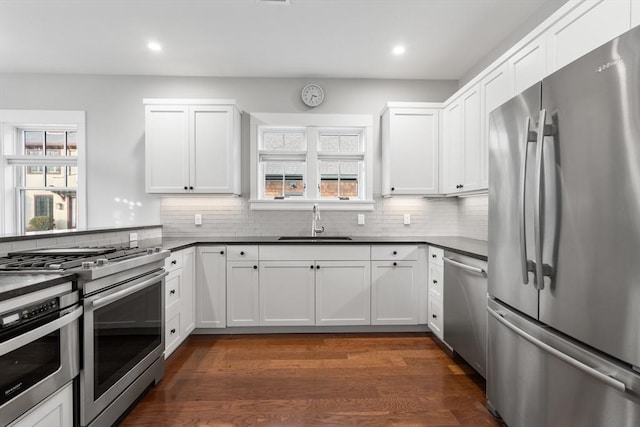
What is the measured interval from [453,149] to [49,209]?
4.54 metres

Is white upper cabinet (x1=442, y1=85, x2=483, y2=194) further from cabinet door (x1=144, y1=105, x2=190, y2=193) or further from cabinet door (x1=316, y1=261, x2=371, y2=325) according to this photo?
cabinet door (x1=144, y1=105, x2=190, y2=193)

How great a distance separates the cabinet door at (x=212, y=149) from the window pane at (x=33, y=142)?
2011 mm

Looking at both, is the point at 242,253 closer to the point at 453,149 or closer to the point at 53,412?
the point at 53,412

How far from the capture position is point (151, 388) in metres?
2.19

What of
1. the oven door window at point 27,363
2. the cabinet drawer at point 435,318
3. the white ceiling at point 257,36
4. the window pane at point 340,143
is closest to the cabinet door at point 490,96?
the white ceiling at point 257,36

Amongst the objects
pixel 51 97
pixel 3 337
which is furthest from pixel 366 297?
pixel 51 97

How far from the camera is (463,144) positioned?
9.85 feet

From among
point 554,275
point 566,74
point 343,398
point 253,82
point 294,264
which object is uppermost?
point 253,82

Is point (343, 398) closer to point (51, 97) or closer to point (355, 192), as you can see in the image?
point (355, 192)

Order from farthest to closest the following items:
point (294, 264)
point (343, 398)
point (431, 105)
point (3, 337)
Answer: point (431, 105)
point (294, 264)
point (343, 398)
point (3, 337)

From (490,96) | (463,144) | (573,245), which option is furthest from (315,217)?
(573,245)

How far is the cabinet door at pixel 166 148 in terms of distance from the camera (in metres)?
3.30

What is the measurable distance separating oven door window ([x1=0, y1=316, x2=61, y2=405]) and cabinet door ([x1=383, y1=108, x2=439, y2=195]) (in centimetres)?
294

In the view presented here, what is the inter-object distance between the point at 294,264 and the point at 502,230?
1.88 metres
